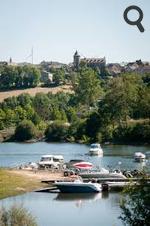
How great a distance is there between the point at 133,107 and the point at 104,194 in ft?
272

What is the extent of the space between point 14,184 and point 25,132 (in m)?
87.3

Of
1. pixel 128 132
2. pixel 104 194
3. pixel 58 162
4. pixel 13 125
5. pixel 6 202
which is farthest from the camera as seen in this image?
pixel 13 125

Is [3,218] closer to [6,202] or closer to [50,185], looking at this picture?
[6,202]

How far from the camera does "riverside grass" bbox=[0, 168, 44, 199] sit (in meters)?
52.8

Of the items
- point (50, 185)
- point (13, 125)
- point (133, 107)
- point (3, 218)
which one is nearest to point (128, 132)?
point (133, 107)

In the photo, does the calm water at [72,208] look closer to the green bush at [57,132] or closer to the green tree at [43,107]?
the green bush at [57,132]

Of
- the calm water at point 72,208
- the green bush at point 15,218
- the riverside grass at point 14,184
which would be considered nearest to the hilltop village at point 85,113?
the riverside grass at point 14,184

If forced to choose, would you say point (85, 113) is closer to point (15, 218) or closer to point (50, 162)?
point (50, 162)

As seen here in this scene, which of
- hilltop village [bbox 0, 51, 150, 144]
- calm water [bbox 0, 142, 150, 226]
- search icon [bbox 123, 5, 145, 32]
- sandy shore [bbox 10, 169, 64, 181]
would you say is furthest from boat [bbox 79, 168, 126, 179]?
hilltop village [bbox 0, 51, 150, 144]

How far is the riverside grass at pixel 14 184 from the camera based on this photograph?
52.8 metres

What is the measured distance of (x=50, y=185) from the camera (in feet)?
188

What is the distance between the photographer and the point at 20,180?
190ft

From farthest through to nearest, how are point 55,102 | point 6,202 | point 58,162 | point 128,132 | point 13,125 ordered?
point 55,102
point 13,125
point 128,132
point 58,162
point 6,202

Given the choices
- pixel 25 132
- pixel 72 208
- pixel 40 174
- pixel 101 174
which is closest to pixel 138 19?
pixel 72 208
